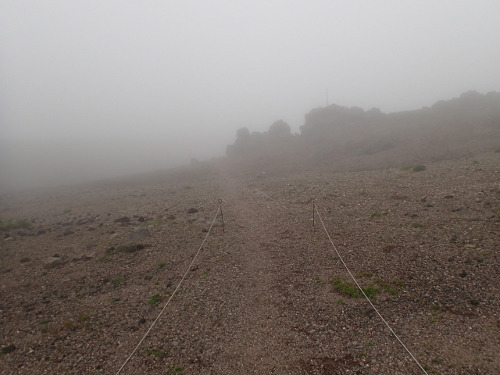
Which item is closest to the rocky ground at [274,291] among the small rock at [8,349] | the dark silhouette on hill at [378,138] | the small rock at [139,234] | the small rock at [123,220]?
the small rock at [8,349]

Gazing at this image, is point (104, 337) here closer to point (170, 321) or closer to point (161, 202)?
point (170, 321)

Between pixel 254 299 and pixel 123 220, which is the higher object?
pixel 123 220

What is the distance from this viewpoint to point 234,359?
993cm

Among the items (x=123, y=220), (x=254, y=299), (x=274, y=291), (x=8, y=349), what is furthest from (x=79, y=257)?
(x=274, y=291)

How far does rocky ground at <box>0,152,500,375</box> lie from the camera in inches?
386

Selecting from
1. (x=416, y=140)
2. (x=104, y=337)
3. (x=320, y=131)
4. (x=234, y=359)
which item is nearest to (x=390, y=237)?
(x=234, y=359)

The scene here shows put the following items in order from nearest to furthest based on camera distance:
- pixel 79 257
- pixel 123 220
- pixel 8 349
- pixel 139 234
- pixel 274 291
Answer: pixel 8 349 → pixel 274 291 → pixel 79 257 → pixel 139 234 → pixel 123 220

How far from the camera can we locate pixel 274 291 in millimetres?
13891

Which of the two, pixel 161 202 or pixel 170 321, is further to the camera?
pixel 161 202

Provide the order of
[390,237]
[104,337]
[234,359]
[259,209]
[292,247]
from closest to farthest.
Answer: [234,359] < [104,337] < [390,237] < [292,247] < [259,209]

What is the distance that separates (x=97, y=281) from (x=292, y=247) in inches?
472

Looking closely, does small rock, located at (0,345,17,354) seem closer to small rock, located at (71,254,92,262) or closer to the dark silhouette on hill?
small rock, located at (71,254,92,262)

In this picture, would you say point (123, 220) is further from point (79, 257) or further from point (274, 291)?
point (274, 291)

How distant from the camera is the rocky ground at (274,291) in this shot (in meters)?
9.80
